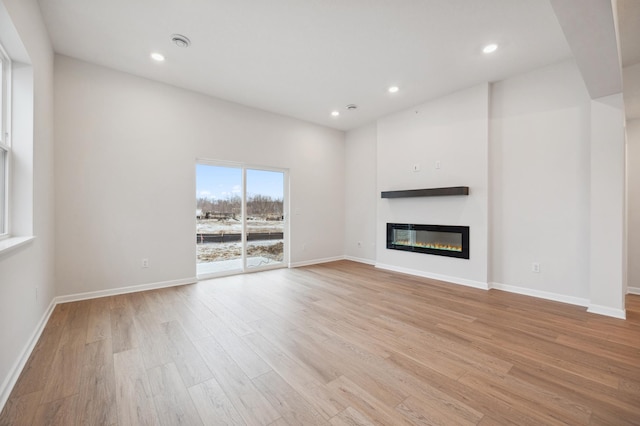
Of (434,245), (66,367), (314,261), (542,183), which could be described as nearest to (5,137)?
(66,367)

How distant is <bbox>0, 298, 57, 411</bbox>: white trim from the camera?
5.13 ft

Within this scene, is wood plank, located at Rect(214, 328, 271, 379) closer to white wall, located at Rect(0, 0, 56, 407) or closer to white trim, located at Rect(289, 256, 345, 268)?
white wall, located at Rect(0, 0, 56, 407)

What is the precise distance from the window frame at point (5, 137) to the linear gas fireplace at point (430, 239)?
15.9 feet

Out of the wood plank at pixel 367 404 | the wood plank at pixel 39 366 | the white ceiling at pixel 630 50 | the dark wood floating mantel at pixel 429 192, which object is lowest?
the wood plank at pixel 367 404

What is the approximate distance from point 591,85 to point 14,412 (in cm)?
521

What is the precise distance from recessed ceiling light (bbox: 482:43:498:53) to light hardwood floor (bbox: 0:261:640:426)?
9.77ft

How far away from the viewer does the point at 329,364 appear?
1.95 metres

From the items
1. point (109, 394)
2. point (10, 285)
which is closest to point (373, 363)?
point (109, 394)

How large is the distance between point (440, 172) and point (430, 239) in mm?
1131

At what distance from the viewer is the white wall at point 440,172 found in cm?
390

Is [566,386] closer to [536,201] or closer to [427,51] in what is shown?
[536,201]

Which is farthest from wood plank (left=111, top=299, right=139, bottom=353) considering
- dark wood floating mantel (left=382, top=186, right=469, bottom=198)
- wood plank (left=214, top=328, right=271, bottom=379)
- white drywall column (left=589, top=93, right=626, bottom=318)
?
white drywall column (left=589, top=93, right=626, bottom=318)

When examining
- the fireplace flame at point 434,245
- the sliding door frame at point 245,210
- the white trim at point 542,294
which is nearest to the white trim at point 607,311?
the white trim at point 542,294

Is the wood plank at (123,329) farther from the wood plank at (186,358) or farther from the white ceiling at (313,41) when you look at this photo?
the white ceiling at (313,41)
